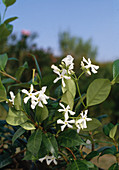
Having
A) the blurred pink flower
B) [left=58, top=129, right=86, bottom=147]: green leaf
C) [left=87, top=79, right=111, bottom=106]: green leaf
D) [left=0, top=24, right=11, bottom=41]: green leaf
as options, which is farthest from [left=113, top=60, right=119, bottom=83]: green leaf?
the blurred pink flower

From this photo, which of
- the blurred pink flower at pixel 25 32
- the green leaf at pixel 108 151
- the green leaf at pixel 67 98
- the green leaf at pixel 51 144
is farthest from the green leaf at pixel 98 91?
the blurred pink flower at pixel 25 32

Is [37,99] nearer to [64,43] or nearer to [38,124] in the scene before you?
[38,124]

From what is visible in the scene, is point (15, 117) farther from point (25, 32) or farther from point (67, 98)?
point (25, 32)

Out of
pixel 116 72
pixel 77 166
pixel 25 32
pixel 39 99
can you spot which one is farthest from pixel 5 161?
pixel 25 32

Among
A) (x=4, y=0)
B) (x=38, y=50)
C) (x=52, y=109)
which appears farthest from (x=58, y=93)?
(x=38, y=50)

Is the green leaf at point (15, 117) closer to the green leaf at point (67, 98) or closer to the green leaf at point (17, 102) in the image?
the green leaf at point (17, 102)
